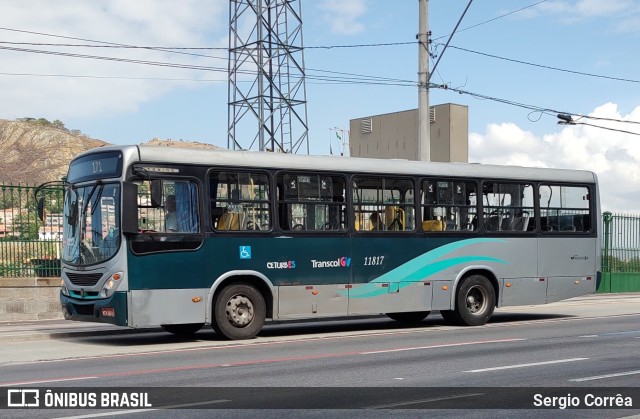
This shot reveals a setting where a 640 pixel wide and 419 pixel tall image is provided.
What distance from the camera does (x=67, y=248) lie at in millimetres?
16625

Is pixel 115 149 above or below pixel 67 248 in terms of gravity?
above

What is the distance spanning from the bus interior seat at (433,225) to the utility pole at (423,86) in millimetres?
5168

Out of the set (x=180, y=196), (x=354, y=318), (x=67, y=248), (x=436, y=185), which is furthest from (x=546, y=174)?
(x=67, y=248)

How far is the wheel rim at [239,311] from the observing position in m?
16.6

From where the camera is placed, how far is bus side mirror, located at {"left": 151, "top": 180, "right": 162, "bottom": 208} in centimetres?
1562

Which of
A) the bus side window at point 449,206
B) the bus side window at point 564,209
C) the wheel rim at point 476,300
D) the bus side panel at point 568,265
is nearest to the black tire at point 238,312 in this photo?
the bus side window at point 449,206

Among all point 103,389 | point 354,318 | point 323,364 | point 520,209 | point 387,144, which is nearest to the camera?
point 103,389

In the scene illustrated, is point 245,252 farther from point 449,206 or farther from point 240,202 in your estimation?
point 449,206

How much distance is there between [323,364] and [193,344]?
3.86 meters

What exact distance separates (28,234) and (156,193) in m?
7.72

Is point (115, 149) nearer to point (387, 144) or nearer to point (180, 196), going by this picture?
point (180, 196)

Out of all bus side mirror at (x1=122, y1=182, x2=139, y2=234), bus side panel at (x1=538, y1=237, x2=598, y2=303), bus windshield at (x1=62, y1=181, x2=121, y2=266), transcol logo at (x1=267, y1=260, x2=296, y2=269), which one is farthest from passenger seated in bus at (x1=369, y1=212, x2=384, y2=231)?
bus windshield at (x1=62, y1=181, x2=121, y2=266)

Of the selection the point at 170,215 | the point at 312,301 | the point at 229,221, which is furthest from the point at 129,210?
the point at 312,301

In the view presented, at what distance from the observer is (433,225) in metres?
19.5
